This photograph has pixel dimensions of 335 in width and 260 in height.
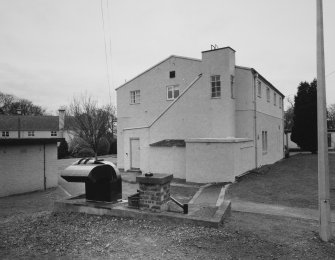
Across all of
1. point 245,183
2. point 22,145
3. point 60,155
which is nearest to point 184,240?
point 245,183

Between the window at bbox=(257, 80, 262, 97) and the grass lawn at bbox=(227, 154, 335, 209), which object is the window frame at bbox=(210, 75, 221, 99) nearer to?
the window at bbox=(257, 80, 262, 97)

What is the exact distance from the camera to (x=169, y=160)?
15.9m

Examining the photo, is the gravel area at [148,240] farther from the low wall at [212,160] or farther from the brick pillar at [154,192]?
the low wall at [212,160]

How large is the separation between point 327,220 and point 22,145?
11.9 meters

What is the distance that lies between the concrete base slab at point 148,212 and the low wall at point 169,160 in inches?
325

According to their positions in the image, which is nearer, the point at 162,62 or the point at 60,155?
the point at 162,62

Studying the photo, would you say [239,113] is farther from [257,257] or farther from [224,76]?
[257,257]

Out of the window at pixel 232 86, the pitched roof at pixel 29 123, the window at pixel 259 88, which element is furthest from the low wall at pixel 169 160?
the pitched roof at pixel 29 123

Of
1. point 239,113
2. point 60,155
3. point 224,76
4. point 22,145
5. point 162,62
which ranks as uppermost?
point 162,62

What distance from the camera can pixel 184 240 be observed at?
518 centimetres

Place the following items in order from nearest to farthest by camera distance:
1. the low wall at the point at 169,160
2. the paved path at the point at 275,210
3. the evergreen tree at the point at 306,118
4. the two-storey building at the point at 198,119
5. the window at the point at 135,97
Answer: the paved path at the point at 275,210 → the two-storey building at the point at 198,119 → the low wall at the point at 169,160 → the window at the point at 135,97 → the evergreen tree at the point at 306,118

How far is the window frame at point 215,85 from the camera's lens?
16.3 metres

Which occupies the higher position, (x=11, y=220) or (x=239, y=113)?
(x=239, y=113)

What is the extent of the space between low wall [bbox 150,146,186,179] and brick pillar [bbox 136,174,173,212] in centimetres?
908
